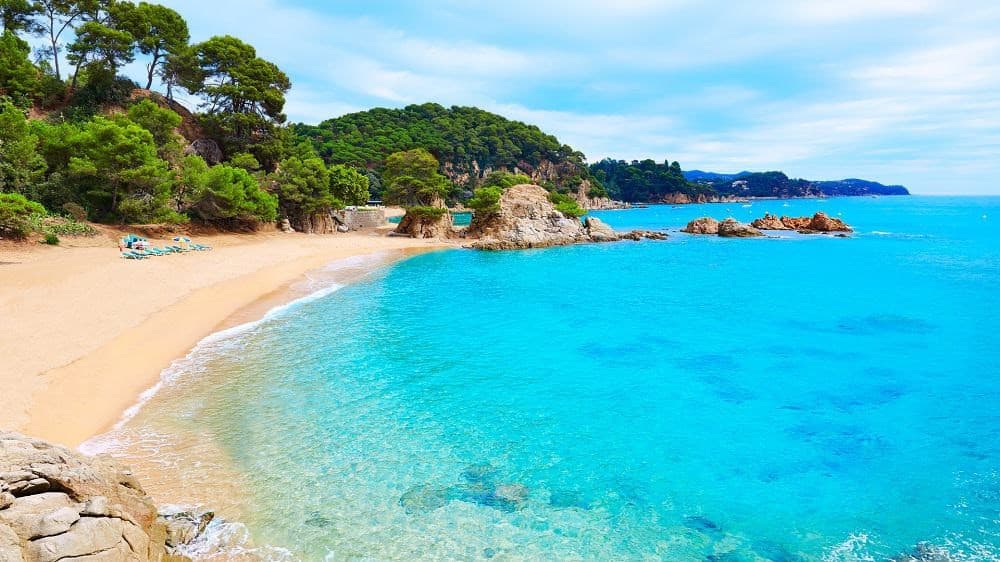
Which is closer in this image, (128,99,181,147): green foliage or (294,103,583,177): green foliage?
(128,99,181,147): green foliage

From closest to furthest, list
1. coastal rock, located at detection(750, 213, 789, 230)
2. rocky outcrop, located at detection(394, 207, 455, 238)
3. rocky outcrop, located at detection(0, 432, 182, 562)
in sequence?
rocky outcrop, located at detection(0, 432, 182, 562) → rocky outcrop, located at detection(394, 207, 455, 238) → coastal rock, located at detection(750, 213, 789, 230)

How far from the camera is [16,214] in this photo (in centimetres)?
2708

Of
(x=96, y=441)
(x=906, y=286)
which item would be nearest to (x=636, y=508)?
(x=96, y=441)

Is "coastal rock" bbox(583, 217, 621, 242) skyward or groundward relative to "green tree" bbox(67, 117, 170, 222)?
groundward

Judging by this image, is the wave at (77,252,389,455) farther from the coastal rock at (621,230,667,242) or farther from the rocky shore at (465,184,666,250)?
the coastal rock at (621,230,667,242)

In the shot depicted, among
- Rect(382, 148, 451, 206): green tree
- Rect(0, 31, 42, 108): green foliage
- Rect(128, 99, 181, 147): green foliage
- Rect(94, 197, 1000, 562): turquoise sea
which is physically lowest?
Rect(94, 197, 1000, 562): turquoise sea

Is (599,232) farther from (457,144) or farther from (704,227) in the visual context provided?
(457,144)

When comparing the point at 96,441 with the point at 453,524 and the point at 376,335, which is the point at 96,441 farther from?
the point at 376,335

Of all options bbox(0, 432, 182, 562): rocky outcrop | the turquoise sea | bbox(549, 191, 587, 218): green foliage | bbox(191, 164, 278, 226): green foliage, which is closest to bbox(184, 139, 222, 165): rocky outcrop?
bbox(191, 164, 278, 226): green foliage

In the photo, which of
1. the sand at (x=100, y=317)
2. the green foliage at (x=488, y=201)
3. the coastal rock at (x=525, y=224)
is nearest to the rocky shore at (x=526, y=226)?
the coastal rock at (x=525, y=224)

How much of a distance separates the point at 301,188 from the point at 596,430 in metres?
45.9

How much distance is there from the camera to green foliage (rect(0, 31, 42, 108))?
42969mm

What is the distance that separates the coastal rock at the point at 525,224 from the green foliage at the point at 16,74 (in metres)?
40.7

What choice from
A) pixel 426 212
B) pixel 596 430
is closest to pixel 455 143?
pixel 426 212
